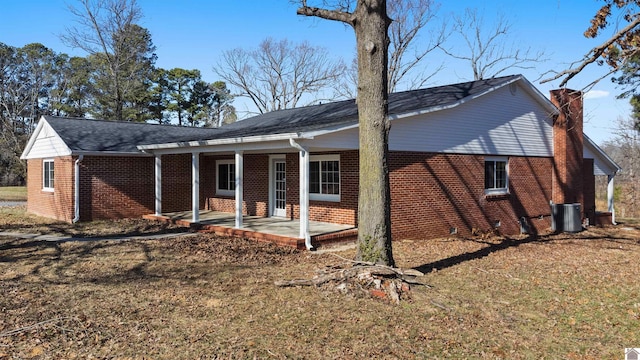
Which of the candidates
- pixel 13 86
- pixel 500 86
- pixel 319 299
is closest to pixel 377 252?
pixel 319 299

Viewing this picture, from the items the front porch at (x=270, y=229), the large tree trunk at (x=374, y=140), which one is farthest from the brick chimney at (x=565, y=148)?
the large tree trunk at (x=374, y=140)

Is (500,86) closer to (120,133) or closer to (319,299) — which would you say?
(319,299)

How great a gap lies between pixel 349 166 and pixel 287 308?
641cm

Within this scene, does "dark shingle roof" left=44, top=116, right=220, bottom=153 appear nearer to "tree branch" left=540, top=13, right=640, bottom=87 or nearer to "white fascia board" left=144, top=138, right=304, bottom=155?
"white fascia board" left=144, top=138, right=304, bottom=155

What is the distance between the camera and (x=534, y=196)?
15.4 metres

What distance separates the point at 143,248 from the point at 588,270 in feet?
30.9

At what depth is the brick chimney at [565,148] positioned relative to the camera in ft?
52.1

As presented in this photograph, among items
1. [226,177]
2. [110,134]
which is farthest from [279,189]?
[110,134]

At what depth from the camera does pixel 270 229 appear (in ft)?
38.7

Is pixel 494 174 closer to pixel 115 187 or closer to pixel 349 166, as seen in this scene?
pixel 349 166

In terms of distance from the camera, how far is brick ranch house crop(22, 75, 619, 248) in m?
11.7

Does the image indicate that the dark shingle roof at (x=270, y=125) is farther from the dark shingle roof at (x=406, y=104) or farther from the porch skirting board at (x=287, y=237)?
the porch skirting board at (x=287, y=237)

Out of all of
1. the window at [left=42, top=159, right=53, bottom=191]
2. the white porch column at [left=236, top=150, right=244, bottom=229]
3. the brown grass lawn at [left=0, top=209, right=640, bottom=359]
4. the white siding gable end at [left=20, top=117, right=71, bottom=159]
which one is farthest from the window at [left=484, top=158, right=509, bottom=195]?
the window at [left=42, top=159, right=53, bottom=191]

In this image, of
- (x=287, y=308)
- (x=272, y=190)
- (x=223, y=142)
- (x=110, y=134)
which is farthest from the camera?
(x=110, y=134)
